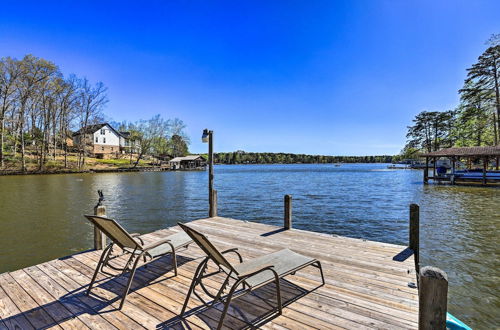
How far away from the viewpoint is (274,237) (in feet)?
19.7

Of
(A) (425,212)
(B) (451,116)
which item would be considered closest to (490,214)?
(A) (425,212)

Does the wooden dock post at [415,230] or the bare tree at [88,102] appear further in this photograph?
the bare tree at [88,102]

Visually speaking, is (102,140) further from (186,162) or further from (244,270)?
(244,270)

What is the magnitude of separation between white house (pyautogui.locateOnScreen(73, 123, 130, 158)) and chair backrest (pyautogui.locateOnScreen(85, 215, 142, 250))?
65.9m

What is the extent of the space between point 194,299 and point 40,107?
53.9 meters

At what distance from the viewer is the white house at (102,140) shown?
62938 mm

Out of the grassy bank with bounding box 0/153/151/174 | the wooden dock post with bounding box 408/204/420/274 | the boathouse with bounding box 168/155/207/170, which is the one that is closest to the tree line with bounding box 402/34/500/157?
the wooden dock post with bounding box 408/204/420/274

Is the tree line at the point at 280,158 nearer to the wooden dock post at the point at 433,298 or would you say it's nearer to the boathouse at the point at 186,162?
the boathouse at the point at 186,162

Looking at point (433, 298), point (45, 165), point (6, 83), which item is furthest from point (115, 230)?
point (45, 165)

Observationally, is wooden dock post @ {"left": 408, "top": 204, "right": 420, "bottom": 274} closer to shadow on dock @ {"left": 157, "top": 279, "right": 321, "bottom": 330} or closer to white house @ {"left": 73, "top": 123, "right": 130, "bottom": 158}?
shadow on dock @ {"left": 157, "top": 279, "right": 321, "bottom": 330}

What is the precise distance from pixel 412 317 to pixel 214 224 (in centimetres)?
534

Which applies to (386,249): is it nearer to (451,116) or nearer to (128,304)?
(128,304)

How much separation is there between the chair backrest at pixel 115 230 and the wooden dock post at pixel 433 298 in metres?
3.11

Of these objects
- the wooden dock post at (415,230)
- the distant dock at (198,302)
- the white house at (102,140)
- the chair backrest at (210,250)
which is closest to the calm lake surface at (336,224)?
the wooden dock post at (415,230)
